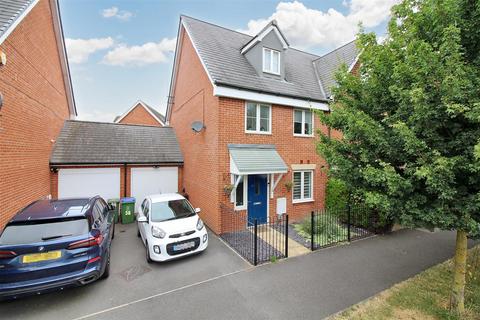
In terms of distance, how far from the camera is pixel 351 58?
12273mm

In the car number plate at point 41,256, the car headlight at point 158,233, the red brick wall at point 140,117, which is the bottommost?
the car headlight at point 158,233

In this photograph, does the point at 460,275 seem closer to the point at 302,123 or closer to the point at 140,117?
the point at 302,123

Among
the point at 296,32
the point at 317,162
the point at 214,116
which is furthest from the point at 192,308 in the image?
the point at 296,32

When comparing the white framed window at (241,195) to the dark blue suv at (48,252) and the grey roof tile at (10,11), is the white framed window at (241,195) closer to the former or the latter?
the dark blue suv at (48,252)

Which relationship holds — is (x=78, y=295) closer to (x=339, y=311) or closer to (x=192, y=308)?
(x=192, y=308)

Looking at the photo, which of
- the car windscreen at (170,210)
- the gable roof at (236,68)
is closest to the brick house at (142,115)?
the gable roof at (236,68)

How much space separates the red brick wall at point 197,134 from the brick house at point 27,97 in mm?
5819

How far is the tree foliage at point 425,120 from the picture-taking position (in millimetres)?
3146

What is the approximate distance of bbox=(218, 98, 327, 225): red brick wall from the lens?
8.46 m

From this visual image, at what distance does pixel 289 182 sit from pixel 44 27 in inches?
491

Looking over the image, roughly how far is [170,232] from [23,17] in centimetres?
793

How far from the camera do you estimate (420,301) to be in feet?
15.0

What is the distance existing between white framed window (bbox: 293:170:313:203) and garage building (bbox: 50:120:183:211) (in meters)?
6.45

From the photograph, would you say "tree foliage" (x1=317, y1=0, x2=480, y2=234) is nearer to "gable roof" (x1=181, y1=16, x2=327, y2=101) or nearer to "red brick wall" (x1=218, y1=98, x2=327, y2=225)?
"red brick wall" (x1=218, y1=98, x2=327, y2=225)
